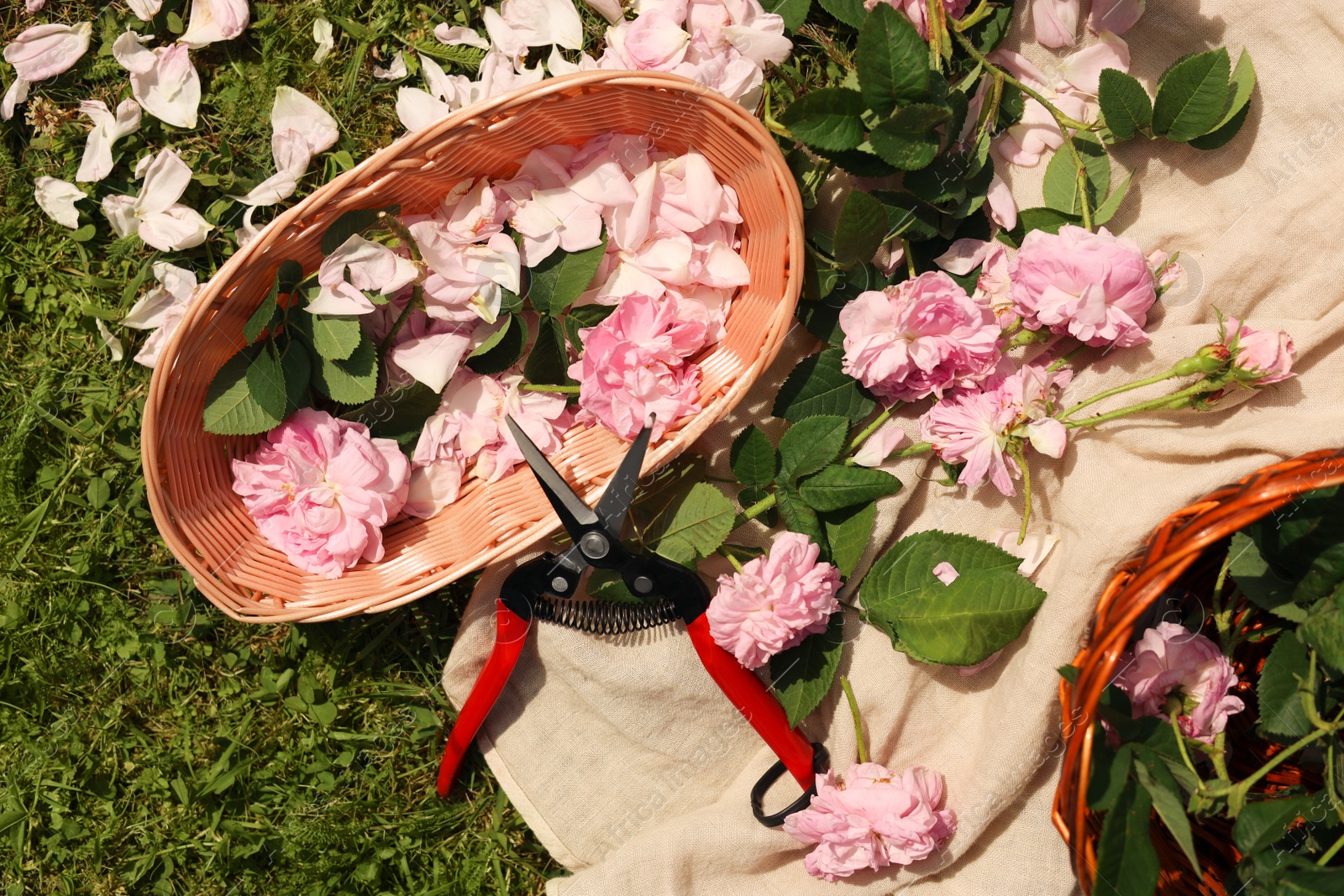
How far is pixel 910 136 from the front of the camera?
1.12 metres

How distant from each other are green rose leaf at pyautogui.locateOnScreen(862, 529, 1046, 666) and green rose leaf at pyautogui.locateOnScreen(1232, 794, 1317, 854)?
0.94ft

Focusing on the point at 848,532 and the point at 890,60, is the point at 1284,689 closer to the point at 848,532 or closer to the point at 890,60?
the point at 848,532

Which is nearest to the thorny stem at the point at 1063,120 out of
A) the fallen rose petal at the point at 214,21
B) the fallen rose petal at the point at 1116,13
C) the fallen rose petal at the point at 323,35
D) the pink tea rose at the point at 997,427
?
the fallen rose petal at the point at 1116,13

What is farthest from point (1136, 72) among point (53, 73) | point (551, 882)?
point (53, 73)

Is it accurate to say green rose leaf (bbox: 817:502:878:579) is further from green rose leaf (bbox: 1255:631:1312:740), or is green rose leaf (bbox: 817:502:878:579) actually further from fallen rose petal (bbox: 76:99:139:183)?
fallen rose petal (bbox: 76:99:139:183)

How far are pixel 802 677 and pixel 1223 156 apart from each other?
82 centimetres

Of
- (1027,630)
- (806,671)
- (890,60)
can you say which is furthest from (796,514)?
(890,60)

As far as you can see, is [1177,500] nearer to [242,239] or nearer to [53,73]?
[242,239]

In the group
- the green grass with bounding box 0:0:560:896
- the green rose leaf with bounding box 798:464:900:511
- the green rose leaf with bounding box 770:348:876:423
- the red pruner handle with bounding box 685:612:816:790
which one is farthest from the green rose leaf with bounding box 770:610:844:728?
the green grass with bounding box 0:0:560:896

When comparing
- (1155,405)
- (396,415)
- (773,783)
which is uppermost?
(1155,405)

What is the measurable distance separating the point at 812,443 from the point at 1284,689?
56cm

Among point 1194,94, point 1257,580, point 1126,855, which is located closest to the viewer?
point 1126,855

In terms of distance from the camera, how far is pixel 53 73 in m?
1.38

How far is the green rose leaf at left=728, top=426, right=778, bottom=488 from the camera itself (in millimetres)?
1227
